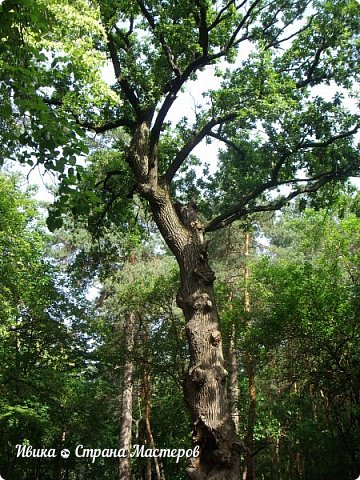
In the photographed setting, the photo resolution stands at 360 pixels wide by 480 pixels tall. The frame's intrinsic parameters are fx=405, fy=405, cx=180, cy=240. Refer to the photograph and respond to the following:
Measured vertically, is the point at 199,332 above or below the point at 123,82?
below

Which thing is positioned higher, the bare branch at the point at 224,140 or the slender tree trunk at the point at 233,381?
the bare branch at the point at 224,140

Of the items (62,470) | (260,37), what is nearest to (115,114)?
(260,37)

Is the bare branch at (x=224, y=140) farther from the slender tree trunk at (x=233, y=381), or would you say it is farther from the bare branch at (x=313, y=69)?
the slender tree trunk at (x=233, y=381)

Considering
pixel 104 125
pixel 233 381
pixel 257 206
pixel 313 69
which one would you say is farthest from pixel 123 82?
pixel 233 381

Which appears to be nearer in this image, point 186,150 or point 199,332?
point 199,332

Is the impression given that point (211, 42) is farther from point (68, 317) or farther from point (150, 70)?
point (68, 317)

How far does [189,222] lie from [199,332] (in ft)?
5.49

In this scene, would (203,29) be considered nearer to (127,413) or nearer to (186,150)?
(186,150)

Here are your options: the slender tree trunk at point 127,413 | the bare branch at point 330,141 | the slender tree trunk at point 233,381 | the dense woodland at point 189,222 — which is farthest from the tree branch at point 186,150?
the slender tree trunk at point 127,413

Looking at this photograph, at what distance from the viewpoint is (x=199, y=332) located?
4.51m

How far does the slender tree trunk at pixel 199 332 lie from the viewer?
379cm

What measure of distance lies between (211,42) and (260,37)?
108cm

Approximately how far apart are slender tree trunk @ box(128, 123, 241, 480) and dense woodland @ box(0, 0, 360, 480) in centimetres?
2

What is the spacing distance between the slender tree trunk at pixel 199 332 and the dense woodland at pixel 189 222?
18 mm
